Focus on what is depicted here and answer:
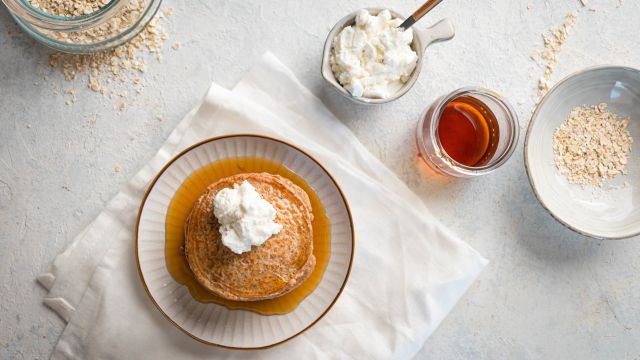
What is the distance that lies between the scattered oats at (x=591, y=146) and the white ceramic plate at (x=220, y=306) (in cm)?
85

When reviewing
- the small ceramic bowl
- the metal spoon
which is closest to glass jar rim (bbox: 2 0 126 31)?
the small ceramic bowl

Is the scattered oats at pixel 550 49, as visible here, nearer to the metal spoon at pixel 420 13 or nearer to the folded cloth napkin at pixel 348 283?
the metal spoon at pixel 420 13

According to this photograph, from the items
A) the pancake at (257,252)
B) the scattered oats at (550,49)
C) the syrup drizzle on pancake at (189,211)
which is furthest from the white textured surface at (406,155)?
the pancake at (257,252)

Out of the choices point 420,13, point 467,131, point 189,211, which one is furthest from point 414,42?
point 189,211

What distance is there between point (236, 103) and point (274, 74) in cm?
17

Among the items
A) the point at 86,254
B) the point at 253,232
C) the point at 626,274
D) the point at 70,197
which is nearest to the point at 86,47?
the point at 70,197

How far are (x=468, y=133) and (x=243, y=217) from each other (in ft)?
2.85

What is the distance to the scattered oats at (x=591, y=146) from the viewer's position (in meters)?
1.97

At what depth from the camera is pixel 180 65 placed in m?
1.92

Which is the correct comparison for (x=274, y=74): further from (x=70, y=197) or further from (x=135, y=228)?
(x=70, y=197)

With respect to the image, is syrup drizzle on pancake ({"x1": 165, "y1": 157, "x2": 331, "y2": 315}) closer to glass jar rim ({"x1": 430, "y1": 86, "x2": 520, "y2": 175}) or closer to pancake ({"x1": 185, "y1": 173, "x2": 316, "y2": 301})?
pancake ({"x1": 185, "y1": 173, "x2": 316, "y2": 301})

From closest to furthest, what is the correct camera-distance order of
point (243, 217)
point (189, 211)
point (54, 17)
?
point (243, 217) < point (54, 17) < point (189, 211)

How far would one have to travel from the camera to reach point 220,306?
68.9 inches

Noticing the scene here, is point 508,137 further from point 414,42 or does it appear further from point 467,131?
point 414,42
